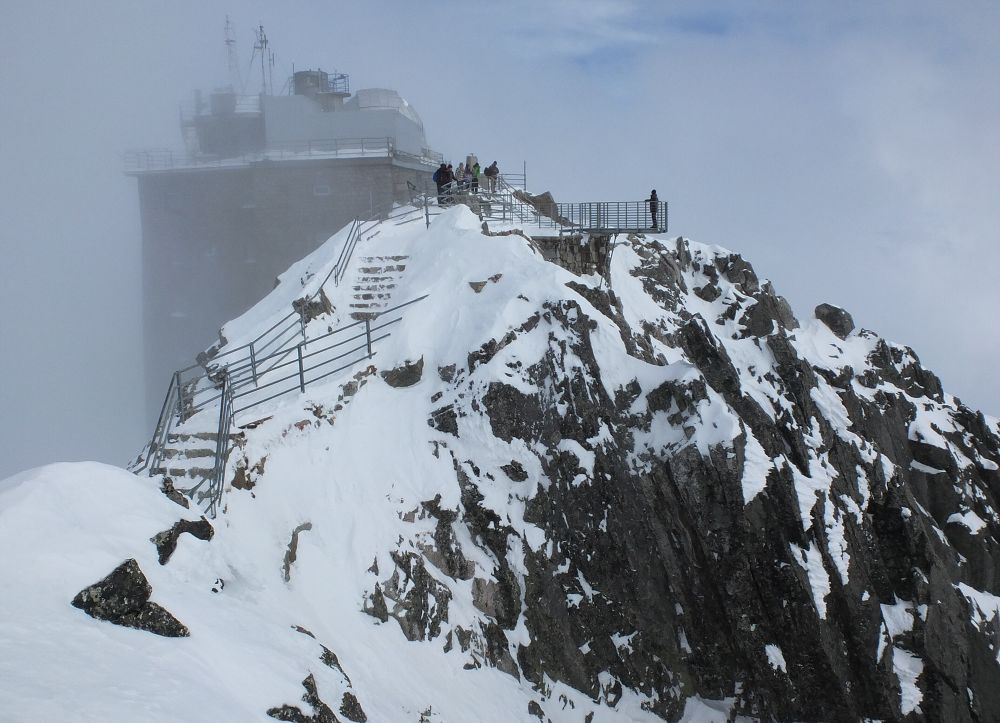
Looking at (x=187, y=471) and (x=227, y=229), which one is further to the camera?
(x=227, y=229)

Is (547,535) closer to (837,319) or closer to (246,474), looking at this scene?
(246,474)

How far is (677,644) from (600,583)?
6.62 ft

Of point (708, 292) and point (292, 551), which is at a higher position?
point (708, 292)

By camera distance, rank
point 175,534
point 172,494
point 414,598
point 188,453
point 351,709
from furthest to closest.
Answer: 1. point 414,598
2. point 188,453
3. point 172,494
4. point 175,534
5. point 351,709

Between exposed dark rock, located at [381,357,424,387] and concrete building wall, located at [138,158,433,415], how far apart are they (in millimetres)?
17146

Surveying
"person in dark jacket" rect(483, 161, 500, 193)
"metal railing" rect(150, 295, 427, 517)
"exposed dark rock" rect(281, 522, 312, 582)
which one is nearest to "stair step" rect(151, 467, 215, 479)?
"metal railing" rect(150, 295, 427, 517)

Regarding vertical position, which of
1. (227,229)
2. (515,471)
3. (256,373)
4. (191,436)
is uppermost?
(227,229)

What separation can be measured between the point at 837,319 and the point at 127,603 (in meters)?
28.6

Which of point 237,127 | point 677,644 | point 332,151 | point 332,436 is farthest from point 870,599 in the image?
point 237,127

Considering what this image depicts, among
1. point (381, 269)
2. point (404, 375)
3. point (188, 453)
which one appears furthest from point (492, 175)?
point (188, 453)

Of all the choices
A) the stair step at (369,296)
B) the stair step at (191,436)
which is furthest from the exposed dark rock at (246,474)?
the stair step at (369,296)

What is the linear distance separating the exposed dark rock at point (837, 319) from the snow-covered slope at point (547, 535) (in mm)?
10300

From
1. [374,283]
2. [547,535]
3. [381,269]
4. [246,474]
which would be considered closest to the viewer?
[246,474]

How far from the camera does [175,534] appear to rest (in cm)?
988
